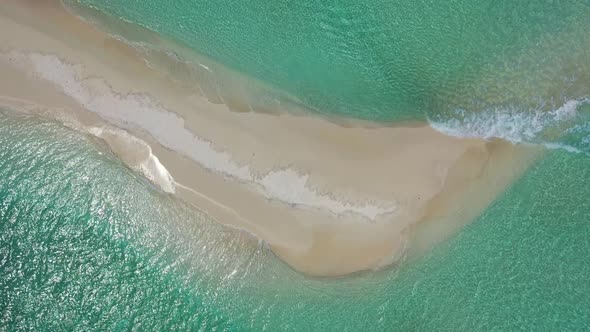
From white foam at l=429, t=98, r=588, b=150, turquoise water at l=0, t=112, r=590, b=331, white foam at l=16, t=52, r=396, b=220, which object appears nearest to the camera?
turquoise water at l=0, t=112, r=590, b=331

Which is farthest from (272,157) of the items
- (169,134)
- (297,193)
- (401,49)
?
(401,49)

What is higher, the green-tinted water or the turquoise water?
the green-tinted water

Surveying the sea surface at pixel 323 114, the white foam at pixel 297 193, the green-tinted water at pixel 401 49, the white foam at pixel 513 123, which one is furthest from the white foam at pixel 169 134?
the white foam at pixel 513 123

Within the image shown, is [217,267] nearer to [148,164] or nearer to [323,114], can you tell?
[148,164]

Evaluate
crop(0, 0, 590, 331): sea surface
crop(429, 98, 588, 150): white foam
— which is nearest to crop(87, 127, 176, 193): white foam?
crop(0, 0, 590, 331): sea surface

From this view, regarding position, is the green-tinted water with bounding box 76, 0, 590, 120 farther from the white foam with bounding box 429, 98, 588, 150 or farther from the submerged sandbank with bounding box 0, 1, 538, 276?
the submerged sandbank with bounding box 0, 1, 538, 276

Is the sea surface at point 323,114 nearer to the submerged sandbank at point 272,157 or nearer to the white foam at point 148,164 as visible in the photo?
the white foam at point 148,164
